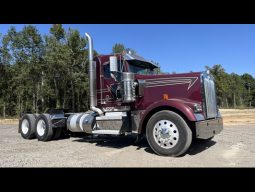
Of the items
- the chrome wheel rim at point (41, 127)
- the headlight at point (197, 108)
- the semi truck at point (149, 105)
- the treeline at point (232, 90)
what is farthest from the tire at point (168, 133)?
the treeline at point (232, 90)

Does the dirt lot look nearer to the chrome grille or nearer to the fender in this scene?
the fender

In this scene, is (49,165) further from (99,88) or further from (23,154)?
(99,88)

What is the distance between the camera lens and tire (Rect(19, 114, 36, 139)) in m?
10.6

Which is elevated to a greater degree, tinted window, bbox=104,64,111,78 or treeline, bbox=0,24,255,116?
treeline, bbox=0,24,255,116

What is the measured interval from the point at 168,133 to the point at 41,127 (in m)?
5.70

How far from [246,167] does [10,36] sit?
28.0 meters

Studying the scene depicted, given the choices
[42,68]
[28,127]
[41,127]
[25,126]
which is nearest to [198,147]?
[41,127]

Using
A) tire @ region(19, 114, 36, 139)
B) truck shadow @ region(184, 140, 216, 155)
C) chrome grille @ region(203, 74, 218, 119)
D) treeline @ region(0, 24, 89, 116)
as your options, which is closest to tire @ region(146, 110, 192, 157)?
truck shadow @ region(184, 140, 216, 155)

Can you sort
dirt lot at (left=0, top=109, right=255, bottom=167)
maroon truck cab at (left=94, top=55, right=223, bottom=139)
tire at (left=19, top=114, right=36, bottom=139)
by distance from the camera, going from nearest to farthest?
1. dirt lot at (left=0, top=109, right=255, bottom=167)
2. maroon truck cab at (left=94, top=55, right=223, bottom=139)
3. tire at (left=19, top=114, right=36, bottom=139)

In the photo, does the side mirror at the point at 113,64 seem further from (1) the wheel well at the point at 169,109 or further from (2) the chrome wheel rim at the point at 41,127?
(2) the chrome wheel rim at the point at 41,127

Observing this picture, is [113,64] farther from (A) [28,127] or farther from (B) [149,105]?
(A) [28,127]

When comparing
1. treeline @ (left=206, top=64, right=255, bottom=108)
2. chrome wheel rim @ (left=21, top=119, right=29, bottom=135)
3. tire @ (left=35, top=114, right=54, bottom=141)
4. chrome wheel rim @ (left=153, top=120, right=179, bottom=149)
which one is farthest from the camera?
treeline @ (left=206, top=64, right=255, bottom=108)

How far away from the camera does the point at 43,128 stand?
1040cm

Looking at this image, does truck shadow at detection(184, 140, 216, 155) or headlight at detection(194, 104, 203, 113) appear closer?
headlight at detection(194, 104, 203, 113)
